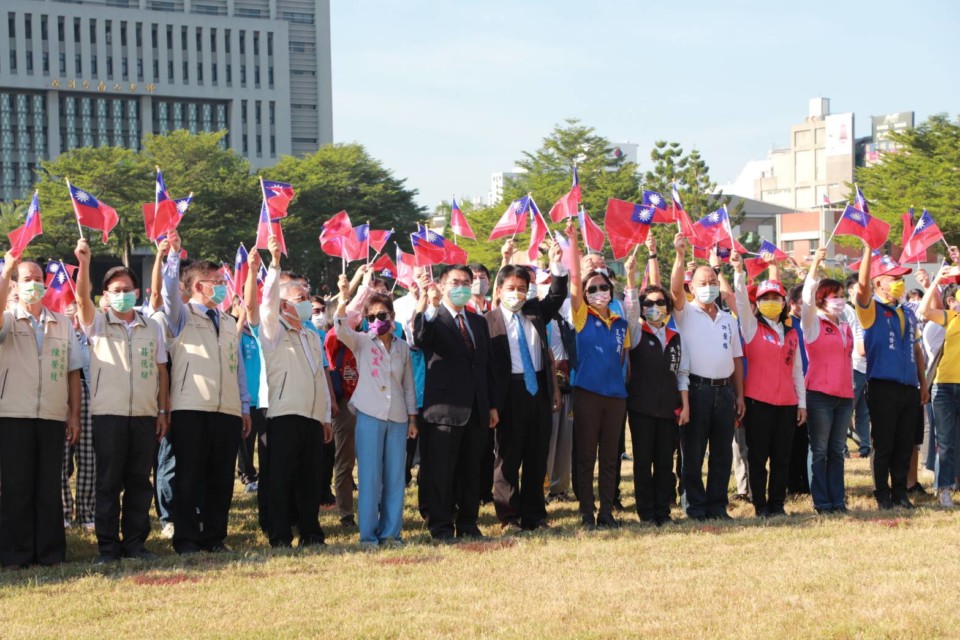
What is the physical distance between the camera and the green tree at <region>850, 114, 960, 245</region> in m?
41.2

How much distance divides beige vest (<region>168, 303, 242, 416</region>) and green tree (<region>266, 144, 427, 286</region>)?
4293 centimetres

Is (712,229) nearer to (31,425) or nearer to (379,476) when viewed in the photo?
(379,476)

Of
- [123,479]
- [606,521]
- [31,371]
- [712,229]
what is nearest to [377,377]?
[123,479]

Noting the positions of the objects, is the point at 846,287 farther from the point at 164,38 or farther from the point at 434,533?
the point at 164,38

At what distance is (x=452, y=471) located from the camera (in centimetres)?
906

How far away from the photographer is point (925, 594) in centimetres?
662

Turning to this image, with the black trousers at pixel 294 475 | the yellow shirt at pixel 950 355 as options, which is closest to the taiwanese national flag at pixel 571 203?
the black trousers at pixel 294 475

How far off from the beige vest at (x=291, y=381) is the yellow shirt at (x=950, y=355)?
5480 mm

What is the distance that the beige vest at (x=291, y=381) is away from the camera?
28.5 ft

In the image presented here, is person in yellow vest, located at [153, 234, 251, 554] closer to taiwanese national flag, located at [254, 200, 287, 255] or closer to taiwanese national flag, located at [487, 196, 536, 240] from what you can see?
taiwanese national flag, located at [254, 200, 287, 255]

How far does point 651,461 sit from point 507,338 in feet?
5.19

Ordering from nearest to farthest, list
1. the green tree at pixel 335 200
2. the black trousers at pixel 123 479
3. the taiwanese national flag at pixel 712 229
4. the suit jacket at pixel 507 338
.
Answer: the black trousers at pixel 123 479
the suit jacket at pixel 507 338
the taiwanese national flag at pixel 712 229
the green tree at pixel 335 200

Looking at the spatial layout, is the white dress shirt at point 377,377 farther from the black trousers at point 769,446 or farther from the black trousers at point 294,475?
the black trousers at point 769,446

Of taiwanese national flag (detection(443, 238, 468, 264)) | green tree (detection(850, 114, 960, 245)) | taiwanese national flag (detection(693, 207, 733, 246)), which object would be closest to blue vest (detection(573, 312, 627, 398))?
taiwanese national flag (detection(443, 238, 468, 264))
